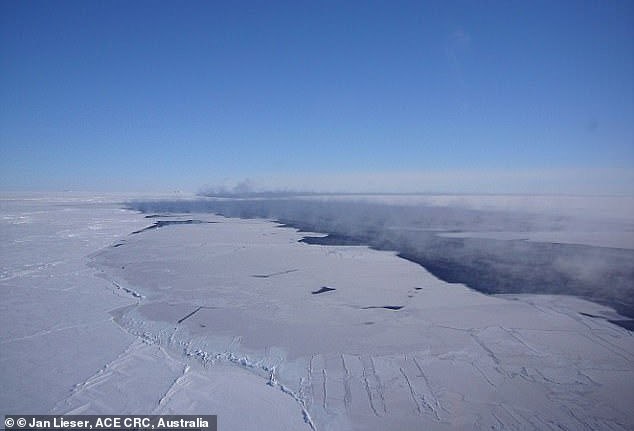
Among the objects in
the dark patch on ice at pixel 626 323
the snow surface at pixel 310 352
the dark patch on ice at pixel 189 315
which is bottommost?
the dark patch on ice at pixel 189 315

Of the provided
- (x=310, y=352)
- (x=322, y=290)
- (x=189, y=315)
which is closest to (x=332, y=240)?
(x=322, y=290)

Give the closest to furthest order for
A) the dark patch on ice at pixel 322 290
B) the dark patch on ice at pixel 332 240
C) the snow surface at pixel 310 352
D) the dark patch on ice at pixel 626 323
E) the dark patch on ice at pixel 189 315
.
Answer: the snow surface at pixel 310 352, the dark patch on ice at pixel 626 323, the dark patch on ice at pixel 189 315, the dark patch on ice at pixel 322 290, the dark patch on ice at pixel 332 240

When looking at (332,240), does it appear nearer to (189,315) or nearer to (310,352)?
(189,315)

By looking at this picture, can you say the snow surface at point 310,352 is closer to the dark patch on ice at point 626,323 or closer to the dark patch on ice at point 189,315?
the dark patch on ice at point 189,315

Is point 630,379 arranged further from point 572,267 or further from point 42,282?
point 42,282

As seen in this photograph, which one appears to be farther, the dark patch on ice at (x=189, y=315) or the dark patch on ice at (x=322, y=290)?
the dark patch on ice at (x=322, y=290)

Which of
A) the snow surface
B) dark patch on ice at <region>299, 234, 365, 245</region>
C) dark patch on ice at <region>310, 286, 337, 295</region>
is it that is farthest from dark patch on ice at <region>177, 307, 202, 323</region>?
dark patch on ice at <region>299, 234, 365, 245</region>

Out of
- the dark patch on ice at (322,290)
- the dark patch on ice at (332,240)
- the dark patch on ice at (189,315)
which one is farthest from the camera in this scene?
the dark patch on ice at (332,240)

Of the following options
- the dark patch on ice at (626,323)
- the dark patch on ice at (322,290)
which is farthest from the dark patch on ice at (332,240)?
the dark patch on ice at (626,323)
